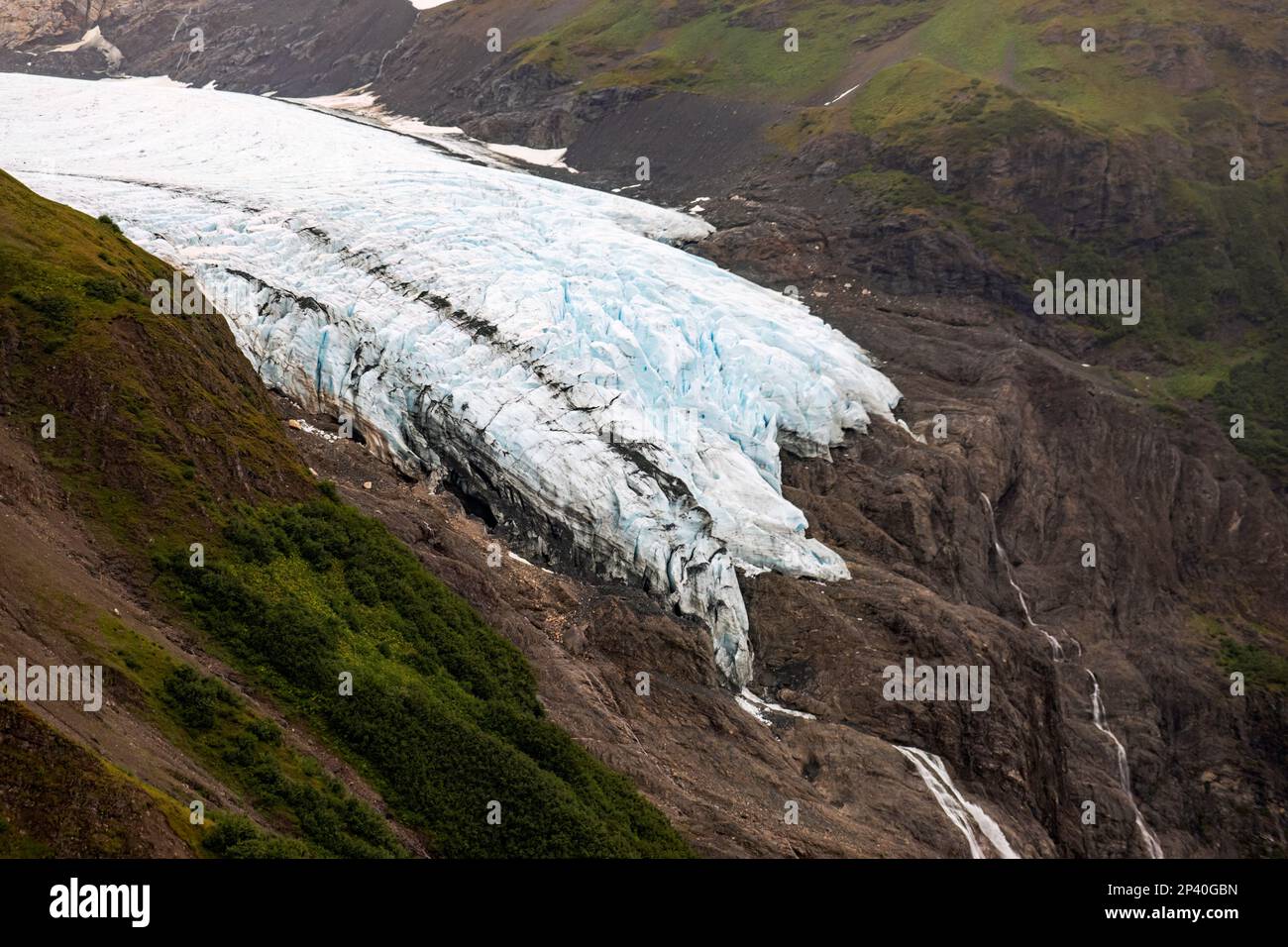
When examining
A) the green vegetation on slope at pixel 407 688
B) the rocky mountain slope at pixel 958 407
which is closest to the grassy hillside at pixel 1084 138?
the rocky mountain slope at pixel 958 407

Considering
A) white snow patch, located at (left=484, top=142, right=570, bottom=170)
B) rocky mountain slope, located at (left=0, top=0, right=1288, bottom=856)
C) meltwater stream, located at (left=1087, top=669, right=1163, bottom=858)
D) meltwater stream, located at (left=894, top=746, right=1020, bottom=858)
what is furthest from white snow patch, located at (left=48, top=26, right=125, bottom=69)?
meltwater stream, located at (left=894, top=746, right=1020, bottom=858)

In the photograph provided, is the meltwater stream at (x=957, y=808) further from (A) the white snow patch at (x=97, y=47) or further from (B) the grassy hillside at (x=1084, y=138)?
(A) the white snow patch at (x=97, y=47)

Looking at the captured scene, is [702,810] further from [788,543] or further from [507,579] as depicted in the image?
[788,543]

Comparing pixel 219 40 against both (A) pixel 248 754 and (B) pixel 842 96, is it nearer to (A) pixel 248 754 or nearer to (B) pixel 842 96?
(B) pixel 842 96

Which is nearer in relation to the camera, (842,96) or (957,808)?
(957,808)

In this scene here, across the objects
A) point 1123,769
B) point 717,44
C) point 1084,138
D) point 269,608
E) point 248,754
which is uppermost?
point 717,44

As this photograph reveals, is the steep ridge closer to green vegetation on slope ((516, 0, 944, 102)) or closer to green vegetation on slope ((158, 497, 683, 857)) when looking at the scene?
green vegetation on slope ((516, 0, 944, 102))

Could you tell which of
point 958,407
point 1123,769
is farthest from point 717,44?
point 1123,769
